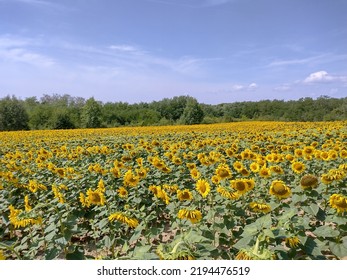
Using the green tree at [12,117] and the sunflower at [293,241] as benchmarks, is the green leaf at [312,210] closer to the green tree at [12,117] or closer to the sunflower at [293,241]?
the sunflower at [293,241]

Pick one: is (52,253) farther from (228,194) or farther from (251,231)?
(228,194)

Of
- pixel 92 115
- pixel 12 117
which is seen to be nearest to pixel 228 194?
pixel 92 115

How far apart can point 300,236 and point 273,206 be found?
1.15 meters

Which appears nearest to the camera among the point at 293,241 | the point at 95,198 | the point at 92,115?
the point at 293,241

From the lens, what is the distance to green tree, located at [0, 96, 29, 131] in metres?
46.4

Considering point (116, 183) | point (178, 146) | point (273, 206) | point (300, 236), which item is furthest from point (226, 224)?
point (178, 146)

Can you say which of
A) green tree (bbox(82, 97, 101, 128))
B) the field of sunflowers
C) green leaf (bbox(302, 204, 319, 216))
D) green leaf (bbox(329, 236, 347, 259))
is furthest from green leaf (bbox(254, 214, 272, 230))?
green tree (bbox(82, 97, 101, 128))

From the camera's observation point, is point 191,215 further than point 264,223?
Yes

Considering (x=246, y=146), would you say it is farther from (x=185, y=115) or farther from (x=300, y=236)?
(x=185, y=115)

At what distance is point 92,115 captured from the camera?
48031mm

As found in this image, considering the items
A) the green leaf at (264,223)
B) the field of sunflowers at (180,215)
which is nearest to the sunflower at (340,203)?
the field of sunflowers at (180,215)

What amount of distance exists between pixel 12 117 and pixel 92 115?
11064mm

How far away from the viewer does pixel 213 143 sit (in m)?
9.48

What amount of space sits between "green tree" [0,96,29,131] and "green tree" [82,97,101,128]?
27.8ft
